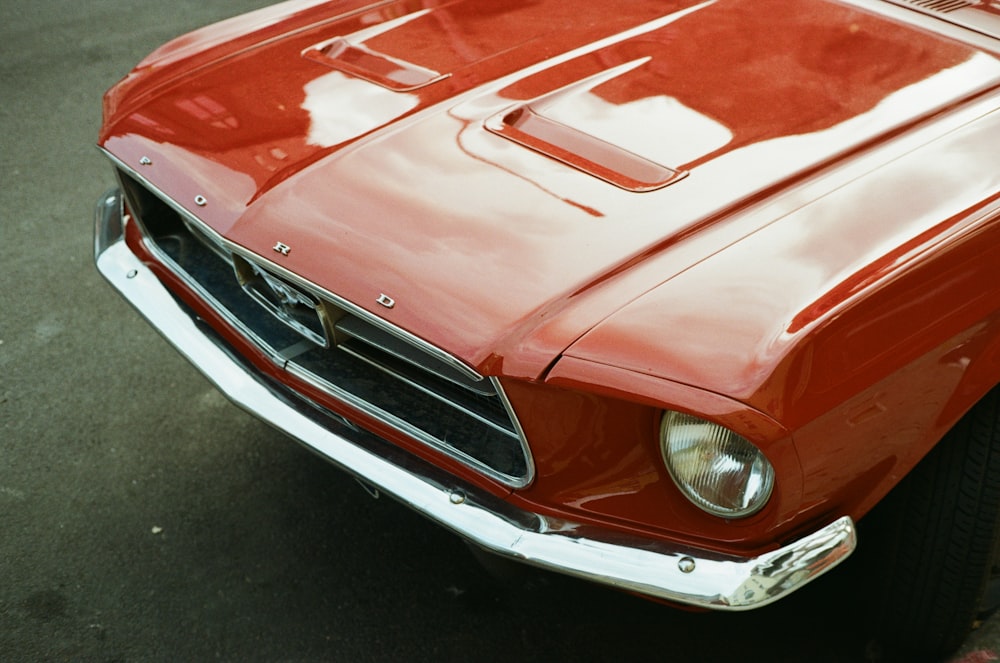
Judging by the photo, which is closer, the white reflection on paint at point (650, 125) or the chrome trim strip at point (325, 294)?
the chrome trim strip at point (325, 294)

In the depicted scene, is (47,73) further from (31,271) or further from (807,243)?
(807,243)

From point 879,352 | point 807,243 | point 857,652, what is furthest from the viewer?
point 857,652

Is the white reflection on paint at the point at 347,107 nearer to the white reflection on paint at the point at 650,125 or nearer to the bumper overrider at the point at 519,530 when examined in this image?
the white reflection on paint at the point at 650,125

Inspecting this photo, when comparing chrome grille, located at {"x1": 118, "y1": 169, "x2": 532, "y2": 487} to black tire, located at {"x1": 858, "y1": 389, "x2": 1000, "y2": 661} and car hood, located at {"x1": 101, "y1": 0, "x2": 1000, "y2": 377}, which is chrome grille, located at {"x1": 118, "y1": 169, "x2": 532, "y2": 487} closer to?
car hood, located at {"x1": 101, "y1": 0, "x2": 1000, "y2": 377}

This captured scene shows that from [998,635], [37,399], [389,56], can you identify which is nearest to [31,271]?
[37,399]

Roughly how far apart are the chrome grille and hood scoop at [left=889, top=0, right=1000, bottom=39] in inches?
55.9

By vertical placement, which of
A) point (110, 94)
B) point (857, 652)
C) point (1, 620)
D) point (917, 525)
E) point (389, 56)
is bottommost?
point (1, 620)

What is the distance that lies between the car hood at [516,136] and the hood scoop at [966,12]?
0.12 m

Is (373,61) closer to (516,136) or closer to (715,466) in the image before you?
(516,136)

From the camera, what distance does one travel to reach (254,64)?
99.3 inches

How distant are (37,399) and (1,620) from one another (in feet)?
2.85

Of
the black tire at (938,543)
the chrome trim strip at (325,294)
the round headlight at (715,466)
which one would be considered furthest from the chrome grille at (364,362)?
the black tire at (938,543)

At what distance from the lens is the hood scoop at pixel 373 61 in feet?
7.59

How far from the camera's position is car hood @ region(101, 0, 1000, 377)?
5.79 ft
